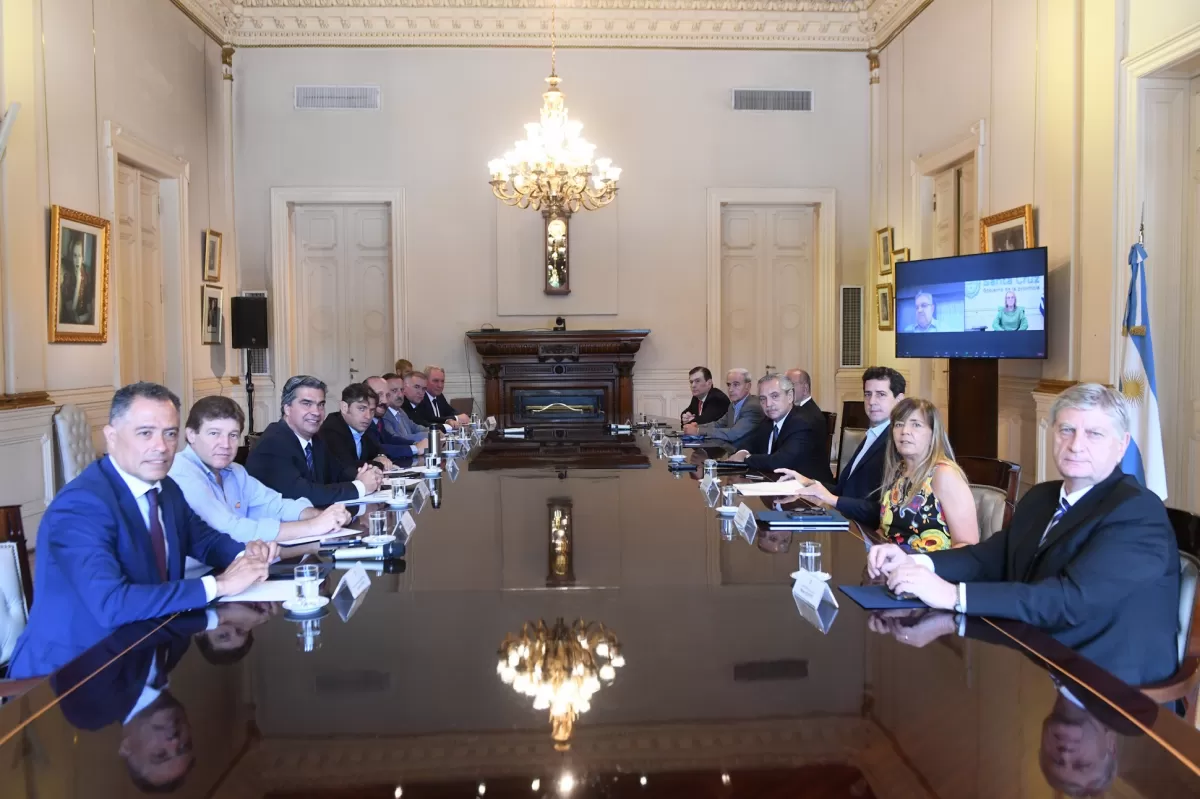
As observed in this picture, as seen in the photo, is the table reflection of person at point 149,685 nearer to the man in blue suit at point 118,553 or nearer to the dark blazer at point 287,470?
the man in blue suit at point 118,553

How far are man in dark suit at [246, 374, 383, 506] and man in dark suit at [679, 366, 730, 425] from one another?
4.03 metres

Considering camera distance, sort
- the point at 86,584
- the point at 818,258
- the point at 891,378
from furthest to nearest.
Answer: the point at 818,258 < the point at 891,378 < the point at 86,584

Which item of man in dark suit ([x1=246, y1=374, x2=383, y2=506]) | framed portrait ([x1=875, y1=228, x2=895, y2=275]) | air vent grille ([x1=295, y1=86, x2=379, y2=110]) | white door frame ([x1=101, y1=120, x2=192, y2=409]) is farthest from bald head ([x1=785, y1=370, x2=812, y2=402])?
air vent grille ([x1=295, y1=86, x2=379, y2=110])

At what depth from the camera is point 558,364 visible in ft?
30.1

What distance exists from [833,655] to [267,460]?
110 inches

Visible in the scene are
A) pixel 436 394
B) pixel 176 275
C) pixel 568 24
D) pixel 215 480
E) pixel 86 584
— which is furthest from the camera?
pixel 568 24

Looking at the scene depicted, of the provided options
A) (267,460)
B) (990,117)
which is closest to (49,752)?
(267,460)

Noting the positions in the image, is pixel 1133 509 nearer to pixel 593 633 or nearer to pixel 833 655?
pixel 833 655

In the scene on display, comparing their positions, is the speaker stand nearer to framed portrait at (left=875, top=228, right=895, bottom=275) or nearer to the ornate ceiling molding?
framed portrait at (left=875, top=228, right=895, bottom=275)

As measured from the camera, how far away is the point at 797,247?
990cm

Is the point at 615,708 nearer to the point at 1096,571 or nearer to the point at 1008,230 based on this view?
the point at 1096,571

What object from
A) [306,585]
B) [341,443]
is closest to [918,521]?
[306,585]

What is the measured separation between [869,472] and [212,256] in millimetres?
7070

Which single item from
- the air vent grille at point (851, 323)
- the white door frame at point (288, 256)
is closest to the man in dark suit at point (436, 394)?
the white door frame at point (288, 256)
